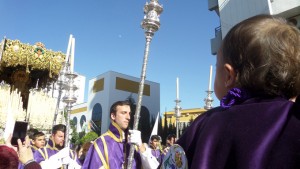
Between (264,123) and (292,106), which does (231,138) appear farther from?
(292,106)

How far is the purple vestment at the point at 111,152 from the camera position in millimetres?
3830

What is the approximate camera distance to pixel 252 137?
860 millimetres

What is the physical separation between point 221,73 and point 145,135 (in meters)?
36.6

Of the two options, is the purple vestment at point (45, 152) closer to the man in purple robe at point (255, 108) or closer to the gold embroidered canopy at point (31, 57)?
the gold embroidered canopy at point (31, 57)

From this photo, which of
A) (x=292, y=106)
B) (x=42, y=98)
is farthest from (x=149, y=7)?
(x=42, y=98)

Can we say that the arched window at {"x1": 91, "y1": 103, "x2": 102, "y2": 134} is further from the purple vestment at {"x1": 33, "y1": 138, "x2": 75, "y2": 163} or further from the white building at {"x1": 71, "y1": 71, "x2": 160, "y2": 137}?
the purple vestment at {"x1": 33, "y1": 138, "x2": 75, "y2": 163}

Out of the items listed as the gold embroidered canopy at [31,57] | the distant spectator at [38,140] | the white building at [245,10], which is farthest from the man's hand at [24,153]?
the white building at [245,10]

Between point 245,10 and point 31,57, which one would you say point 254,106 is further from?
point 245,10

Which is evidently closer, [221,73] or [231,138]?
[231,138]

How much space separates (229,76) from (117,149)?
3.21 metres

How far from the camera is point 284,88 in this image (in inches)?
38.1

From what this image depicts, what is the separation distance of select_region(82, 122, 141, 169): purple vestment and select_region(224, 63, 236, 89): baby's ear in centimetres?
306

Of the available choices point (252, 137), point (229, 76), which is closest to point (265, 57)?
point (229, 76)

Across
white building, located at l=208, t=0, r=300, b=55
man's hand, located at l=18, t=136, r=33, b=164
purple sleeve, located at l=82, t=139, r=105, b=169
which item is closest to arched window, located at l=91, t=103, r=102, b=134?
white building, located at l=208, t=0, r=300, b=55
